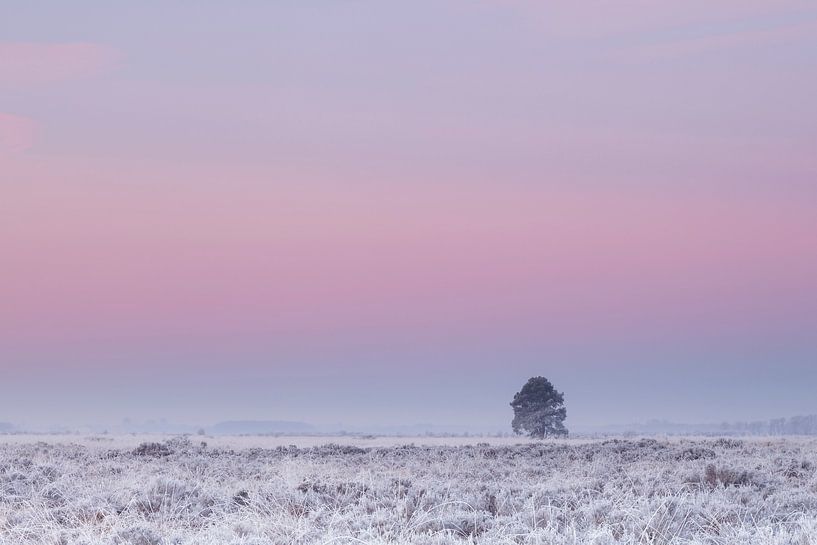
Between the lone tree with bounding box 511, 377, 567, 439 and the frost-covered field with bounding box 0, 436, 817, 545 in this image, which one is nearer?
the frost-covered field with bounding box 0, 436, 817, 545

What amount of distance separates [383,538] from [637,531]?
276 centimetres

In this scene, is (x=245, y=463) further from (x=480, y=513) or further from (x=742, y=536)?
(x=742, y=536)

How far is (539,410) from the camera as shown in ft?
226

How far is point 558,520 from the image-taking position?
1203cm

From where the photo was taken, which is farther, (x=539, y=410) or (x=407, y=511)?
(x=539, y=410)

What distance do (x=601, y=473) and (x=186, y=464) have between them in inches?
418

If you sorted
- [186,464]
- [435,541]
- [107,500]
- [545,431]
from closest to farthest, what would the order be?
[435,541], [107,500], [186,464], [545,431]

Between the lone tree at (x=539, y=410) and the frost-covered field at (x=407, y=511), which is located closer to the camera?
the frost-covered field at (x=407, y=511)

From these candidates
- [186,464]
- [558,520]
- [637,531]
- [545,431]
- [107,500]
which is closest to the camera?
[637,531]

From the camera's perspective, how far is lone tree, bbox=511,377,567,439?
68438 mm

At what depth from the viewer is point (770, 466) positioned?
24297 mm

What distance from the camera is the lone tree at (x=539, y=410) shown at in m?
68.4

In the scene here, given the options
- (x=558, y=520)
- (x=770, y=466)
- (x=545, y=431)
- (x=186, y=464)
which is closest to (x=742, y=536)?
(x=558, y=520)

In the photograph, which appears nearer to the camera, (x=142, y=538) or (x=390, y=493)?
(x=142, y=538)
